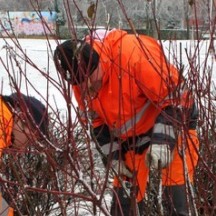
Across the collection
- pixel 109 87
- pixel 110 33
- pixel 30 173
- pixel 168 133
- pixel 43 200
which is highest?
pixel 110 33

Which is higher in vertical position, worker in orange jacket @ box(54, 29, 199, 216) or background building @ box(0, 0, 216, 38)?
background building @ box(0, 0, 216, 38)

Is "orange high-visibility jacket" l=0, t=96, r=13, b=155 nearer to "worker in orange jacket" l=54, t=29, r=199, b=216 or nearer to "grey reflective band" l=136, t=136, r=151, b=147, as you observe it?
"worker in orange jacket" l=54, t=29, r=199, b=216

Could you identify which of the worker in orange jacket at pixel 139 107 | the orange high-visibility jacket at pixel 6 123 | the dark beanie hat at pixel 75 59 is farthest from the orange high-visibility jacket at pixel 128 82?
the orange high-visibility jacket at pixel 6 123

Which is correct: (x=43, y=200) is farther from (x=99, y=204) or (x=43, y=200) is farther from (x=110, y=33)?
(x=99, y=204)

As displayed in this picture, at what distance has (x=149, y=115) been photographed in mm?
3402

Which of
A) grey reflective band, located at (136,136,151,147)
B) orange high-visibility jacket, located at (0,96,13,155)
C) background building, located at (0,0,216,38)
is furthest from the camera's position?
grey reflective band, located at (136,136,151,147)

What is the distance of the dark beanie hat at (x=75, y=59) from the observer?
1.82m

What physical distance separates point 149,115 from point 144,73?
1.51ft

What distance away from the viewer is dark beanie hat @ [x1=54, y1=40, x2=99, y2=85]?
5.96ft

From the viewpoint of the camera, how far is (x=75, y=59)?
218 cm

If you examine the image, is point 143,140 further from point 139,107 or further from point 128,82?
point 128,82

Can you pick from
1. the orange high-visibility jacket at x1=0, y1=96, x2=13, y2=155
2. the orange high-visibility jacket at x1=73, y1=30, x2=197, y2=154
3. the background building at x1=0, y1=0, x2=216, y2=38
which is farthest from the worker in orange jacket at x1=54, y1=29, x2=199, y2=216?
the orange high-visibility jacket at x1=0, y1=96, x2=13, y2=155

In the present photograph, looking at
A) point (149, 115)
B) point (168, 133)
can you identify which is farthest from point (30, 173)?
point (168, 133)

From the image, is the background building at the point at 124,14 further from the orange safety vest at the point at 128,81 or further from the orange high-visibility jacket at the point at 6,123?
the orange high-visibility jacket at the point at 6,123
